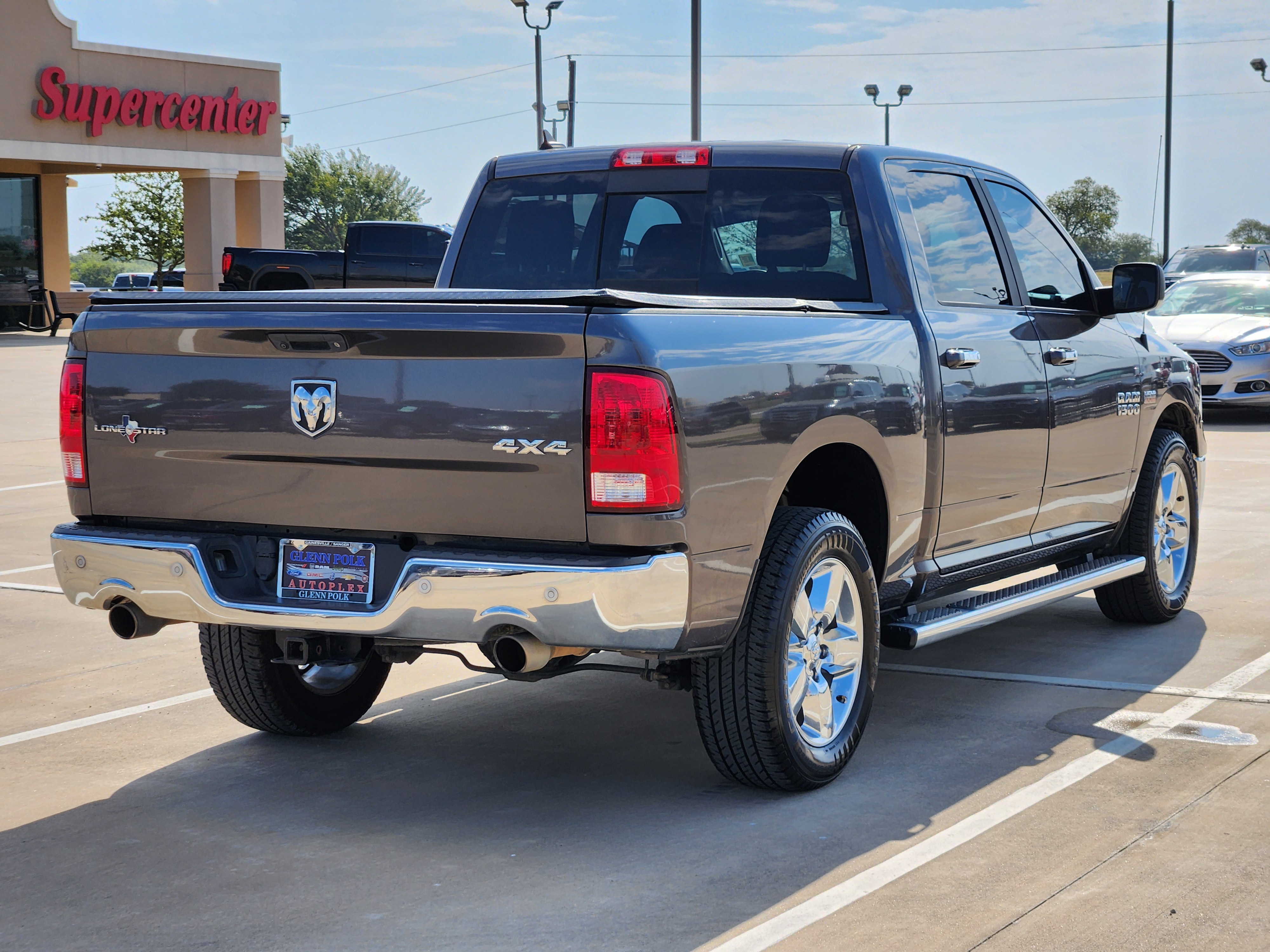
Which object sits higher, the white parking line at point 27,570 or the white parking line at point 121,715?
the white parking line at point 27,570

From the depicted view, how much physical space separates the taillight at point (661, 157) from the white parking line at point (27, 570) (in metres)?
4.48

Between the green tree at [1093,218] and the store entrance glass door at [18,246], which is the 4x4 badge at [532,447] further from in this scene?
the green tree at [1093,218]

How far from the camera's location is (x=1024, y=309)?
20.4 feet

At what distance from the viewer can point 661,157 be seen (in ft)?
19.9

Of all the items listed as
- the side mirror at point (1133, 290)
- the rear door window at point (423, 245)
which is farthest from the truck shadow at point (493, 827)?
the rear door window at point (423, 245)

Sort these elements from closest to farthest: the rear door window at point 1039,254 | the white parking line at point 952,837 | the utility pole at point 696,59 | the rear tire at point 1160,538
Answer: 1. the white parking line at point 952,837
2. the rear door window at point 1039,254
3. the rear tire at point 1160,538
4. the utility pole at point 696,59

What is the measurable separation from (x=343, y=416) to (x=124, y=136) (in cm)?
3574

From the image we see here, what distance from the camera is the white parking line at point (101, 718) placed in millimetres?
5590

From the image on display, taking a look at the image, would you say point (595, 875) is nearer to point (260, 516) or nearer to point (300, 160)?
point (260, 516)

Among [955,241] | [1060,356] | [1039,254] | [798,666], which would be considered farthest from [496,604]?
[1039,254]

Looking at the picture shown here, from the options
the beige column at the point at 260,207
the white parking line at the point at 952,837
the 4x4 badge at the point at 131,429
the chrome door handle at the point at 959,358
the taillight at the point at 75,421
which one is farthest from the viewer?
the beige column at the point at 260,207

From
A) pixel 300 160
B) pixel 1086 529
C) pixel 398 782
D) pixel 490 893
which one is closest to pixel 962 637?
pixel 1086 529

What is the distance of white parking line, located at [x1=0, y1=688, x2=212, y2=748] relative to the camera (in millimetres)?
5590

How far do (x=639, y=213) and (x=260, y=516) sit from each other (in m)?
2.21
